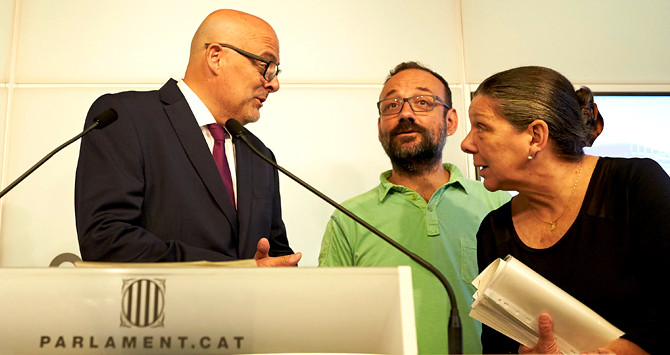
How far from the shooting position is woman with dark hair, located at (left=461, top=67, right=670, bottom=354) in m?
1.54

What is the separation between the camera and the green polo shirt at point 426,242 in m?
2.19

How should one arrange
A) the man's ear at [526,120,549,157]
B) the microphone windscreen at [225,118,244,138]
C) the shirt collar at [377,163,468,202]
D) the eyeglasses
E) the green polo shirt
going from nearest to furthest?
1. the microphone windscreen at [225,118,244,138]
2. the man's ear at [526,120,549,157]
3. the green polo shirt
4. the shirt collar at [377,163,468,202]
5. the eyeglasses

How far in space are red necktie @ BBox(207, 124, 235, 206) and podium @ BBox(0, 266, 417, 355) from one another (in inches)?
38.9

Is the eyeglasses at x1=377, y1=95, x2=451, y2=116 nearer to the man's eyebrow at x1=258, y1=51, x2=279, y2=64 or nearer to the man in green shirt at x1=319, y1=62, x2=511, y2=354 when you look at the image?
the man in green shirt at x1=319, y1=62, x2=511, y2=354

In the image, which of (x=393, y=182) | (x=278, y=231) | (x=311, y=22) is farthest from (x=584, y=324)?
(x=311, y=22)

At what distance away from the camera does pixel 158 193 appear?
73.5 inches

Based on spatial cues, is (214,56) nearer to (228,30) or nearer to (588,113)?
(228,30)

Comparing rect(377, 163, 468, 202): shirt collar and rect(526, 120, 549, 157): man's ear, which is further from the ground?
rect(526, 120, 549, 157): man's ear

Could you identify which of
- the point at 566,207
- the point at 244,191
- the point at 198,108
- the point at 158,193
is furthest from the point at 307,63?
the point at 566,207

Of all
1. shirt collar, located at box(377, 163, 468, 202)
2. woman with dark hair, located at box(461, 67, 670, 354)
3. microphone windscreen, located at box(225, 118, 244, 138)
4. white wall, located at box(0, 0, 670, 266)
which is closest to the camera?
woman with dark hair, located at box(461, 67, 670, 354)

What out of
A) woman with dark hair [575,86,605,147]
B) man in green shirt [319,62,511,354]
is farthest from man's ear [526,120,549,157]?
man in green shirt [319,62,511,354]

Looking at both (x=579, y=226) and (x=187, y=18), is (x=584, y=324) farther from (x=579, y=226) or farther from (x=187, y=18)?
(x=187, y=18)

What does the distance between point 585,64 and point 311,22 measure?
1.31 m

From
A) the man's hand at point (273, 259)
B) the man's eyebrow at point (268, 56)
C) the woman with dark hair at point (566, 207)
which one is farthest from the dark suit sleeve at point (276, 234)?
the woman with dark hair at point (566, 207)
